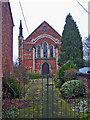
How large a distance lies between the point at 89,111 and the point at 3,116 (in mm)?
3245

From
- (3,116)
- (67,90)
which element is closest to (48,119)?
(3,116)

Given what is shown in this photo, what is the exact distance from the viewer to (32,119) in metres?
4.16

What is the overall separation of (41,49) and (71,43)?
712 cm

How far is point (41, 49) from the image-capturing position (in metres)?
22.3

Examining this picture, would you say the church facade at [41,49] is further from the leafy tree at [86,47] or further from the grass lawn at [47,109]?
the leafy tree at [86,47]

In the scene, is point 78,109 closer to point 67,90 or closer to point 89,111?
point 89,111

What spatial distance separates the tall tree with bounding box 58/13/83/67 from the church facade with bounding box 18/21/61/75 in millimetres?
4813

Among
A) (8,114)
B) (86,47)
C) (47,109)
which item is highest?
(86,47)

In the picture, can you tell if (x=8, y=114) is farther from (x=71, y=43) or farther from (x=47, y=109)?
(x=71, y=43)

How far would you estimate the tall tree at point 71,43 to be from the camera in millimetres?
16469

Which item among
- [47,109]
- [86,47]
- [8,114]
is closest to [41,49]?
[8,114]

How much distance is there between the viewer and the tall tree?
16.5 m

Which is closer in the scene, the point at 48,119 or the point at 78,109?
the point at 48,119

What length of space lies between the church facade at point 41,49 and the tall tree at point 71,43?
15.8 feet
